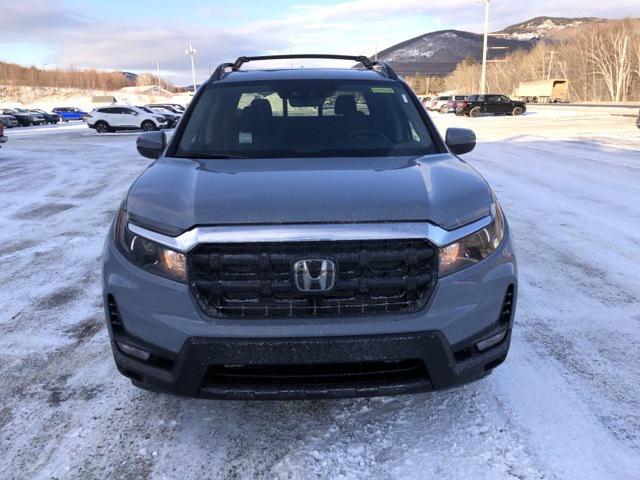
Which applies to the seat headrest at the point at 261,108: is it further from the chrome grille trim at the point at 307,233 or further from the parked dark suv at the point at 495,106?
the parked dark suv at the point at 495,106

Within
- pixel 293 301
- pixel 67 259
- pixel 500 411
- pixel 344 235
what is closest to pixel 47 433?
pixel 293 301

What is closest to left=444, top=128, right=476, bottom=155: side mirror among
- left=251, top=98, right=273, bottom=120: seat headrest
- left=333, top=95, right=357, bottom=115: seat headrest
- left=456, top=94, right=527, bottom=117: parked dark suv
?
left=333, top=95, right=357, bottom=115: seat headrest

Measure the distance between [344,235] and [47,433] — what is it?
1.69 m

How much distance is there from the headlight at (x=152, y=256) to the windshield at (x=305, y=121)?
0.90 metres

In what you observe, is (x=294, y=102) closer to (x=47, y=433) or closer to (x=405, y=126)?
(x=405, y=126)

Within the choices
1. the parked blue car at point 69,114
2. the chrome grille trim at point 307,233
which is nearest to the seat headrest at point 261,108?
the chrome grille trim at point 307,233

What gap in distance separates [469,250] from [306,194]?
74 cm

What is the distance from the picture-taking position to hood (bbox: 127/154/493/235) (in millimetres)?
2277

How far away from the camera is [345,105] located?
3.66 m

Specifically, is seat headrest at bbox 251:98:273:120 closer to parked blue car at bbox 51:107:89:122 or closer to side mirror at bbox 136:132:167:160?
side mirror at bbox 136:132:167:160

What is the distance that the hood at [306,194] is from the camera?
228cm

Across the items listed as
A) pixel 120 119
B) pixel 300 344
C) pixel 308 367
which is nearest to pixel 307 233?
pixel 300 344

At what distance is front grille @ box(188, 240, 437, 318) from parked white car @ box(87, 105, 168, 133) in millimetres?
30970

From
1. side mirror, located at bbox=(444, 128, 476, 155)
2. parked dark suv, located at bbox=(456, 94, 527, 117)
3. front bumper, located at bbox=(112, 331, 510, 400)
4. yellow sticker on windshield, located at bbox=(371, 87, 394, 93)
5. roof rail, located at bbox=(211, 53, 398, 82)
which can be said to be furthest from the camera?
parked dark suv, located at bbox=(456, 94, 527, 117)
